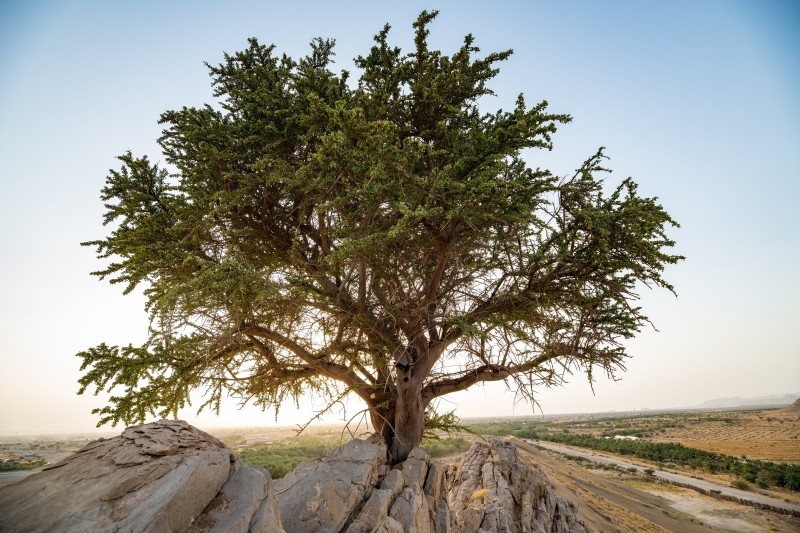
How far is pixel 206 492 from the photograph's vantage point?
3781 mm

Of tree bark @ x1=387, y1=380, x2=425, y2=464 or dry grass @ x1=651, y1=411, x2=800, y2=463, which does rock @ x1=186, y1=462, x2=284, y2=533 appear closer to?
tree bark @ x1=387, y1=380, x2=425, y2=464

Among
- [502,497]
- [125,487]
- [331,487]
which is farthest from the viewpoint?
[502,497]

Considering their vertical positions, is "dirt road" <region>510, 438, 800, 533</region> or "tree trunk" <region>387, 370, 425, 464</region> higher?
"tree trunk" <region>387, 370, 425, 464</region>

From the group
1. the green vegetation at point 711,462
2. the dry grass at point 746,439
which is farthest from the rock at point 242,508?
the dry grass at point 746,439

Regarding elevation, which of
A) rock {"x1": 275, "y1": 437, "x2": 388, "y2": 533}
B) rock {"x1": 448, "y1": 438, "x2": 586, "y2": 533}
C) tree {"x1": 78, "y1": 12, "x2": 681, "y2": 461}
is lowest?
rock {"x1": 448, "y1": 438, "x2": 586, "y2": 533}

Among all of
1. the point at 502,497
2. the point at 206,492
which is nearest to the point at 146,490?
the point at 206,492

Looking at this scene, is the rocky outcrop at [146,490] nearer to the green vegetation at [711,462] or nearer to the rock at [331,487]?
the rock at [331,487]

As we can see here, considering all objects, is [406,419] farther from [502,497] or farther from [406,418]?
[502,497]

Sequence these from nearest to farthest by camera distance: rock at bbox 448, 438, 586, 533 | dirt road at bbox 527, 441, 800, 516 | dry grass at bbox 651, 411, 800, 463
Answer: rock at bbox 448, 438, 586, 533
dirt road at bbox 527, 441, 800, 516
dry grass at bbox 651, 411, 800, 463

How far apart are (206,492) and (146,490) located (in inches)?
21.7

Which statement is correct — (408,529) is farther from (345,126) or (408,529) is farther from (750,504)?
(750,504)

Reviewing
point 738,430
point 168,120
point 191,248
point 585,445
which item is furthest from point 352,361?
point 738,430

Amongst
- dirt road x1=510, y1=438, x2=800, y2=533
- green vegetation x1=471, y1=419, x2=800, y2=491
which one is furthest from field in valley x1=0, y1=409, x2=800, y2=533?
green vegetation x1=471, y1=419, x2=800, y2=491

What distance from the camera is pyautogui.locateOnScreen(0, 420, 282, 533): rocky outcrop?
10.1 feet
